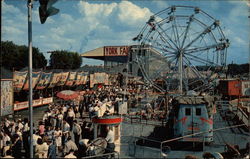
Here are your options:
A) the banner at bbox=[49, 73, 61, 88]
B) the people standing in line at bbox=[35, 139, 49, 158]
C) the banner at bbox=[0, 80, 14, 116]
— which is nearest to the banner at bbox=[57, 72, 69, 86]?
the banner at bbox=[49, 73, 61, 88]

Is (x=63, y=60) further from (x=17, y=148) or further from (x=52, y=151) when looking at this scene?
(x=52, y=151)

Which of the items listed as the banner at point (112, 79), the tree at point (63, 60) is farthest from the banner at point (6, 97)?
the tree at point (63, 60)

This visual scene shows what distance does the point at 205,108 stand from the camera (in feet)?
40.7

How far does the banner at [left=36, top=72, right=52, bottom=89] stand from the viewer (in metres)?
23.6

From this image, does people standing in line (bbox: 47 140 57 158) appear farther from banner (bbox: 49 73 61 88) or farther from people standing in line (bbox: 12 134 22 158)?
banner (bbox: 49 73 61 88)

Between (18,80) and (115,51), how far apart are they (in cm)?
5935

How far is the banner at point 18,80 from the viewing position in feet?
62.7

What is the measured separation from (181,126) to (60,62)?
74.4m

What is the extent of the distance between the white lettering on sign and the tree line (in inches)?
576

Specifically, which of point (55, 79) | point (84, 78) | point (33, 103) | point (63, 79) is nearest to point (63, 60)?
point (84, 78)

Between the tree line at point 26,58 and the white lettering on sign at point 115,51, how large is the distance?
14.6 meters

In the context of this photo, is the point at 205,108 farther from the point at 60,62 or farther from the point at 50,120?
the point at 60,62

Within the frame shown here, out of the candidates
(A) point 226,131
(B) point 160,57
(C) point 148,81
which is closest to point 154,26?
(B) point 160,57

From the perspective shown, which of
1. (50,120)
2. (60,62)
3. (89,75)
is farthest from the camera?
(60,62)
